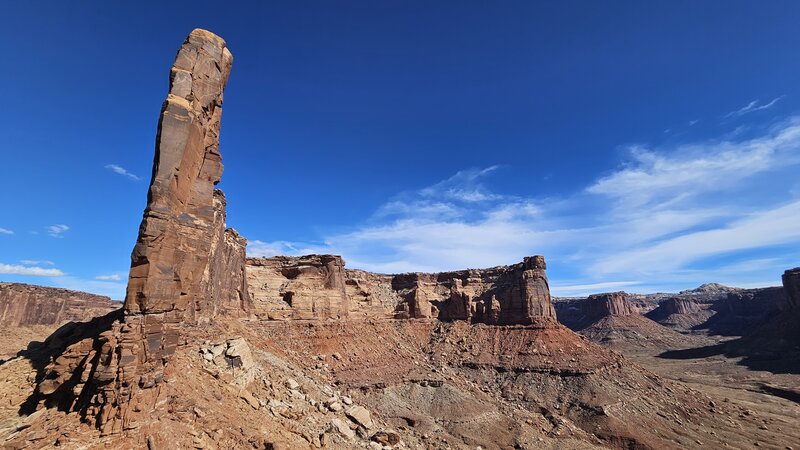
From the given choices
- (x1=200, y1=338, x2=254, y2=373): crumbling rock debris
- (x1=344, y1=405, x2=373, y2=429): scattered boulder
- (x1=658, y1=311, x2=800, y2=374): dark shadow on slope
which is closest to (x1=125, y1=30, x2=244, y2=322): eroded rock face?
(x1=200, y1=338, x2=254, y2=373): crumbling rock debris

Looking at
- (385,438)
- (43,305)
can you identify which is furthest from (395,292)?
(43,305)

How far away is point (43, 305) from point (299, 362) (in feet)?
204

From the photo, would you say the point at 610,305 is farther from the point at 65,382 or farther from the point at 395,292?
the point at 65,382

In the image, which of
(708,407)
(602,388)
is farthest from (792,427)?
(602,388)

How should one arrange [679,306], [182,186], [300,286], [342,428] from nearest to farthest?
[182,186] → [342,428] → [300,286] → [679,306]

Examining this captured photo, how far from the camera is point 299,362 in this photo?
31.3 meters

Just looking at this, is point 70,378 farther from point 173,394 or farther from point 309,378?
point 309,378

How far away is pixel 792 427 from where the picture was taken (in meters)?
39.2

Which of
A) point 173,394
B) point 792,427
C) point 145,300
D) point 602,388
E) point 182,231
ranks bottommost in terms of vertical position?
point 792,427

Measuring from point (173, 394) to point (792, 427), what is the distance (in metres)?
58.4

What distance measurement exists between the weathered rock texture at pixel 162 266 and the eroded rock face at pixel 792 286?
133 metres

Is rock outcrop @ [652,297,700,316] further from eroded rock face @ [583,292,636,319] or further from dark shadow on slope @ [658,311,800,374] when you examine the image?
dark shadow on slope @ [658,311,800,374]

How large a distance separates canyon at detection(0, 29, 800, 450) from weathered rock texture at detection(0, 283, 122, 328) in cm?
42

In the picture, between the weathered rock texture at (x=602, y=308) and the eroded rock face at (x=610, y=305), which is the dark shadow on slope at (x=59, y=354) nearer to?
the weathered rock texture at (x=602, y=308)
